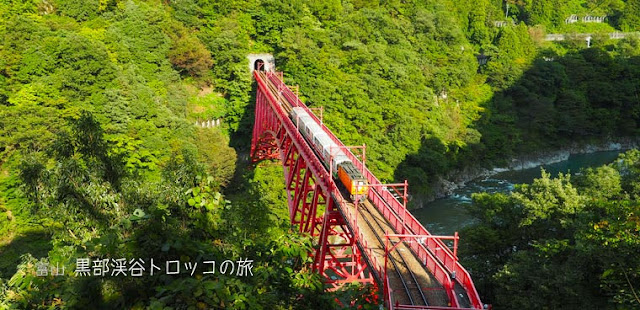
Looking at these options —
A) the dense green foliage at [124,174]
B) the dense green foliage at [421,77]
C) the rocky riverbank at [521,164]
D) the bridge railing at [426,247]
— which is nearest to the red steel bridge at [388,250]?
the bridge railing at [426,247]

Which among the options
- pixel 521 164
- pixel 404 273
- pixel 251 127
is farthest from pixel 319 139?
pixel 521 164

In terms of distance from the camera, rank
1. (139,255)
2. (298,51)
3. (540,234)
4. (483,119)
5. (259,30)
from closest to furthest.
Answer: (139,255) → (540,234) → (298,51) → (259,30) → (483,119)

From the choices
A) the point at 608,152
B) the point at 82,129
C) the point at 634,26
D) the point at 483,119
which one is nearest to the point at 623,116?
the point at 608,152

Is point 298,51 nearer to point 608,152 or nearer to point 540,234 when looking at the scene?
point 540,234

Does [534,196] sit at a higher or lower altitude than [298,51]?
lower

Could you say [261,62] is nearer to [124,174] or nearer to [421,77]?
[421,77]

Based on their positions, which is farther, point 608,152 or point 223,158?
point 608,152

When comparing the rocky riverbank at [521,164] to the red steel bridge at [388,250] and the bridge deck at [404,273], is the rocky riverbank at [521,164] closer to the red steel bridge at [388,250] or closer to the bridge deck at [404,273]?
the red steel bridge at [388,250]

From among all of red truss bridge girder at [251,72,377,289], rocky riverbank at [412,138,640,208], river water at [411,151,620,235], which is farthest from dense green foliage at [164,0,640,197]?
red truss bridge girder at [251,72,377,289]
